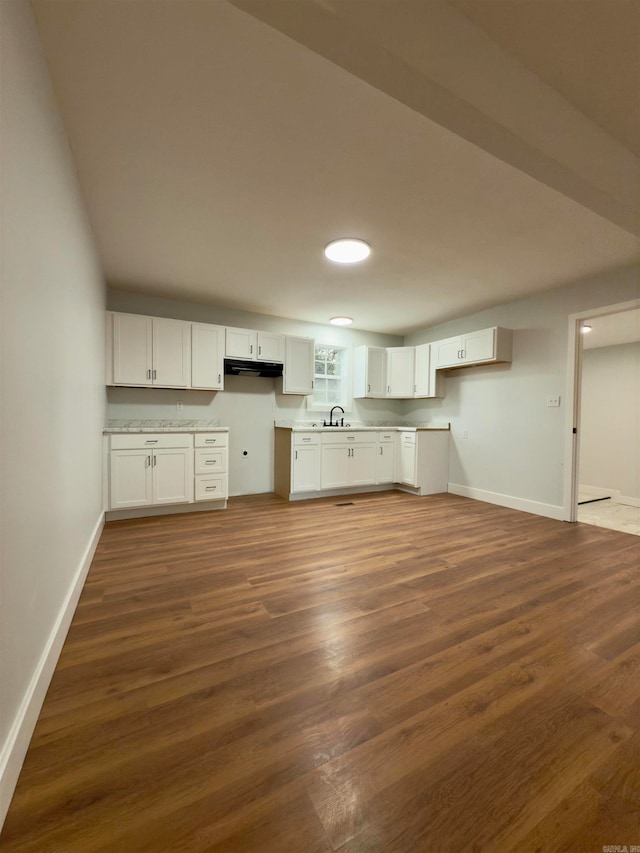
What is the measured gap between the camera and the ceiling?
4.24 feet

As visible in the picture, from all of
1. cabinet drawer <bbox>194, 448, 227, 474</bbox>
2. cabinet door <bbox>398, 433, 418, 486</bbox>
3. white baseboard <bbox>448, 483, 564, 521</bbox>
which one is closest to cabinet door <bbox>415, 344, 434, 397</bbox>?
cabinet door <bbox>398, 433, 418, 486</bbox>

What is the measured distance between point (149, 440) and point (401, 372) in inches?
148

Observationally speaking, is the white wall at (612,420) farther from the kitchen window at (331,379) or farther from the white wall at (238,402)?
the white wall at (238,402)

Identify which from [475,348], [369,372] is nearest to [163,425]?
[369,372]

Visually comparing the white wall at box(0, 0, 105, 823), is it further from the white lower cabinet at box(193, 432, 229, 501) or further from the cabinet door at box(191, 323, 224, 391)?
the cabinet door at box(191, 323, 224, 391)

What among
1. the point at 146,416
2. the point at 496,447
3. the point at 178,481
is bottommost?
the point at 178,481

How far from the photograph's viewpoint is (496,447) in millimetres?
4629

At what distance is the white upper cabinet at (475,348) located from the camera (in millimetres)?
4309

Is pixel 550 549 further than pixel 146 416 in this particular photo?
No

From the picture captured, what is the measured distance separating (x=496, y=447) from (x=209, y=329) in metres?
3.94

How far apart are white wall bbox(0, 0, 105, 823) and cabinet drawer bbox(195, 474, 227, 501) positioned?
1.98 m

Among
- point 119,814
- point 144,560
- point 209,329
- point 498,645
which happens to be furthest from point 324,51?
point 209,329

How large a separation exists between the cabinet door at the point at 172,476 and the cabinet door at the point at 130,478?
7 centimetres

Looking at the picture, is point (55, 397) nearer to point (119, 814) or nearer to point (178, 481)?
point (119, 814)
